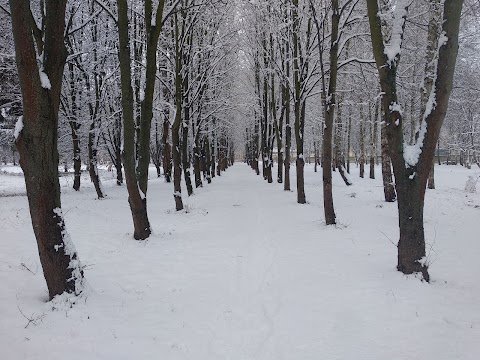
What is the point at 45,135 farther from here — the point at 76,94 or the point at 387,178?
the point at 76,94

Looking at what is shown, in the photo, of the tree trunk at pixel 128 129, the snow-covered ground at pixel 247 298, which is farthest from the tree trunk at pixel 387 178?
the tree trunk at pixel 128 129

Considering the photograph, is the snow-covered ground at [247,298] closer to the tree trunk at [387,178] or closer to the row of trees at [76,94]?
the row of trees at [76,94]

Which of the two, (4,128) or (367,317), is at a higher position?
(4,128)

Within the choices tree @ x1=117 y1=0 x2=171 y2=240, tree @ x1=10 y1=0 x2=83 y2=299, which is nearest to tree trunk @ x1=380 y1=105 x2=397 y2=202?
tree @ x1=117 y1=0 x2=171 y2=240

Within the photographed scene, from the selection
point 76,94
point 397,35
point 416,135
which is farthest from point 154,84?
point 76,94

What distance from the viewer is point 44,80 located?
434 cm

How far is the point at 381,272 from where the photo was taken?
588 cm

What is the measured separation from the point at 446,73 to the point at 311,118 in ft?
63.1

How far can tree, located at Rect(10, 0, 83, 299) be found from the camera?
164 inches

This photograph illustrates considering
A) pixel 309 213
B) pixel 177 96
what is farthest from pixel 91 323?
pixel 177 96

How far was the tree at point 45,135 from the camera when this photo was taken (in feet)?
13.6

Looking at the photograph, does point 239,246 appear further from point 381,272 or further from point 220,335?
point 220,335

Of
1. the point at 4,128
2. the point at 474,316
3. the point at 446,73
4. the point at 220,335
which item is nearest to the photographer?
the point at 220,335

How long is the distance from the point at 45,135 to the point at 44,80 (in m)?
0.70
